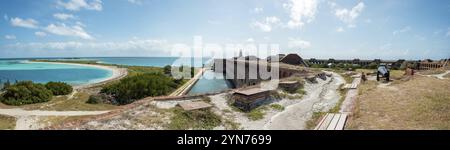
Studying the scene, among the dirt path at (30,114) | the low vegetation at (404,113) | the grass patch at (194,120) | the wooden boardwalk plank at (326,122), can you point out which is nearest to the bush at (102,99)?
the dirt path at (30,114)

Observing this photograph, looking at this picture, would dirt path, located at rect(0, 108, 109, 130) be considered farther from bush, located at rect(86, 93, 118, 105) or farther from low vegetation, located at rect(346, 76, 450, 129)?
low vegetation, located at rect(346, 76, 450, 129)

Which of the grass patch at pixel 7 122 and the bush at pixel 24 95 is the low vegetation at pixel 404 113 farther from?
the bush at pixel 24 95

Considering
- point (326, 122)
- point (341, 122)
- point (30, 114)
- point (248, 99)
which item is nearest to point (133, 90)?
point (30, 114)

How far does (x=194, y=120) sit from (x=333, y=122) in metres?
4.86

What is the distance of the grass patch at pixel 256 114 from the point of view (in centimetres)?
954

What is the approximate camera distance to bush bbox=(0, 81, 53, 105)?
1861 cm

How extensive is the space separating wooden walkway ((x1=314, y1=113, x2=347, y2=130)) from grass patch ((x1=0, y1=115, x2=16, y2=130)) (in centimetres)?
1465

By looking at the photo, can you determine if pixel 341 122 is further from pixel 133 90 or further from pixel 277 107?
pixel 133 90

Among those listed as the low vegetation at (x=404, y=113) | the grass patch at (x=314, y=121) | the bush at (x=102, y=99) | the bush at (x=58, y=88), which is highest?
the low vegetation at (x=404, y=113)

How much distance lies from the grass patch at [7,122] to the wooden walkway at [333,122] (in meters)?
14.7

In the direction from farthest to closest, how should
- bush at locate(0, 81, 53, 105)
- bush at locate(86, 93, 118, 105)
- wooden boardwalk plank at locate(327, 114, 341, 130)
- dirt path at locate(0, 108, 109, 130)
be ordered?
bush at locate(86, 93, 118, 105), bush at locate(0, 81, 53, 105), dirt path at locate(0, 108, 109, 130), wooden boardwalk plank at locate(327, 114, 341, 130)

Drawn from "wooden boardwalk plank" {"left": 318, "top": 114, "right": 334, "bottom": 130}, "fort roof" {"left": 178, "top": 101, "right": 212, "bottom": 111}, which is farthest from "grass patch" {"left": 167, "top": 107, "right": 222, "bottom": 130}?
"wooden boardwalk plank" {"left": 318, "top": 114, "right": 334, "bottom": 130}

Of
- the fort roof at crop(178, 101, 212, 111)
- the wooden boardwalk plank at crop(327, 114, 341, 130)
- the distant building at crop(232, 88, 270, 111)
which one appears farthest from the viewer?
the distant building at crop(232, 88, 270, 111)
